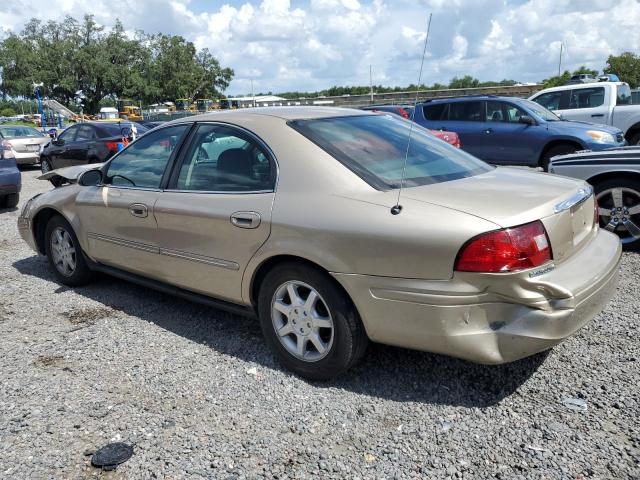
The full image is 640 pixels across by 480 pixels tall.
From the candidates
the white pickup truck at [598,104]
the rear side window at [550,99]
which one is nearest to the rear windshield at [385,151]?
the white pickup truck at [598,104]

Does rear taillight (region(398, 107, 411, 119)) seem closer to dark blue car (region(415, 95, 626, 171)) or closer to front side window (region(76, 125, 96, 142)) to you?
dark blue car (region(415, 95, 626, 171))

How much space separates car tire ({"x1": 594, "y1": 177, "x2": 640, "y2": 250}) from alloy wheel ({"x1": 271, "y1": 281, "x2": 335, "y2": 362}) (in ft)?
12.6

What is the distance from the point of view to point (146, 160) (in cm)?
439

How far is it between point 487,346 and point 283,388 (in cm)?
122

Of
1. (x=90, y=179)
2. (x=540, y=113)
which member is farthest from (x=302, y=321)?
(x=540, y=113)

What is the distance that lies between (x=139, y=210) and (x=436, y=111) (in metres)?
9.32

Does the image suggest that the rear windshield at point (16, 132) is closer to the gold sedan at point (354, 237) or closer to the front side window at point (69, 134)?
the front side window at point (69, 134)

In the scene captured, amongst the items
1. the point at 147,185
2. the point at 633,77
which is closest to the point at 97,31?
the point at 633,77

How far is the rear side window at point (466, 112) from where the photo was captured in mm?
11676

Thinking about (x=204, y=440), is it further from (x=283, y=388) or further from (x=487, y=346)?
(x=487, y=346)

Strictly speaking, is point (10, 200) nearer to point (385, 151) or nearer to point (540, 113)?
point (385, 151)

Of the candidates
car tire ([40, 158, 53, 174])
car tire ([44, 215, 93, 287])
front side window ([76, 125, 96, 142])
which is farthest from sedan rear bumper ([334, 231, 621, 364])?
car tire ([40, 158, 53, 174])

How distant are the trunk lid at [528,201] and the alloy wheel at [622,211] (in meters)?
2.52

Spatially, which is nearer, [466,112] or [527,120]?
[527,120]
